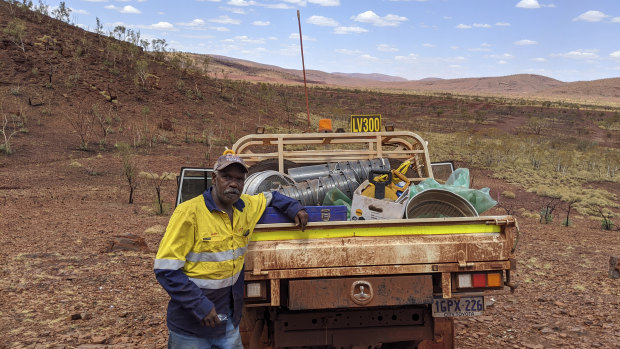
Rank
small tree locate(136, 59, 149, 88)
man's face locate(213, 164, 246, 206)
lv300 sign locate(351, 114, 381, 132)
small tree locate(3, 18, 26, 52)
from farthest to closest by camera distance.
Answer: small tree locate(136, 59, 149, 88)
small tree locate(3, 18, 26, 52)
lv300 sign locate(351, 114, 381, 132)
man's face locate(213, 164, 246, 206)

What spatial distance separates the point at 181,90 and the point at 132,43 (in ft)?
22.8

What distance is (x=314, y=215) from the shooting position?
11.1 feet

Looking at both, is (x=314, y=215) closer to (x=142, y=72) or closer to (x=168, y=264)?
(x=168, y=264)

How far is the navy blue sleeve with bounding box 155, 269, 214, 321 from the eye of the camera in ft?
8.30

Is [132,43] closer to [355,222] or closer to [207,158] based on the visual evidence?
[207,158]

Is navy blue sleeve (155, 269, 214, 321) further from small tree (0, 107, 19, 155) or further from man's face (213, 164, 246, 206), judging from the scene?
small tree (0, 107, 19, 155)

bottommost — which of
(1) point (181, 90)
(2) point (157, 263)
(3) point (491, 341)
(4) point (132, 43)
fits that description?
(3) point (491, 341)

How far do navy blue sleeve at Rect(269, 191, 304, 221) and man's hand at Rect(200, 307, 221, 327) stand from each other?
0.77m

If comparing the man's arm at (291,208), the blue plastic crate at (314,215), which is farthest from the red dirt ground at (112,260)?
the man's arm at (291,208)

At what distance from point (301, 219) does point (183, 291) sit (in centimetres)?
81

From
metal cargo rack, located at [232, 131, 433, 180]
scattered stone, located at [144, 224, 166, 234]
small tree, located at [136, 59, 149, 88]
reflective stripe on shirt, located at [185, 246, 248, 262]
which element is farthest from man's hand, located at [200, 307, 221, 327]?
small tree, located at [136, 59, 149, 88]

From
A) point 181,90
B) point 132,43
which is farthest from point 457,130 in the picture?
point 132,43

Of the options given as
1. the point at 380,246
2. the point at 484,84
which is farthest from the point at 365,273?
the point at 484,84

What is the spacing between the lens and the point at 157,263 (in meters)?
2.55
